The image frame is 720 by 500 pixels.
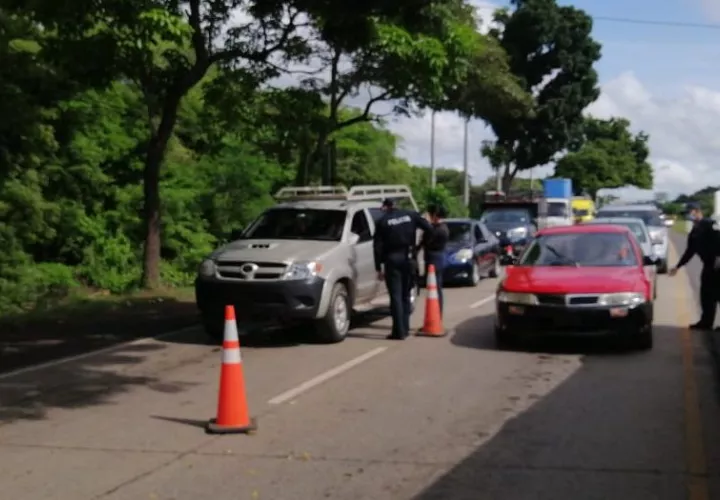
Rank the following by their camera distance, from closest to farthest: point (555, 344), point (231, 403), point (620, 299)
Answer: point (231, 403) → point (620, 299) → point (555, 344)

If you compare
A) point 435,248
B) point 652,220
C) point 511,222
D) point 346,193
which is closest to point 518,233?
point 511,222

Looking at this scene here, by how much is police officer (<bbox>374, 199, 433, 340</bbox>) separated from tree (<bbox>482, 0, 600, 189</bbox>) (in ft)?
116

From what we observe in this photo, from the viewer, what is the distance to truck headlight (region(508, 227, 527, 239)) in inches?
1222

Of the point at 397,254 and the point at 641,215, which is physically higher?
the point at 641,215

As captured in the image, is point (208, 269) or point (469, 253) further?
point (469, 253)

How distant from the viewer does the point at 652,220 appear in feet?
93.3

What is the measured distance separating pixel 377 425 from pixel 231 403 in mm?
1186

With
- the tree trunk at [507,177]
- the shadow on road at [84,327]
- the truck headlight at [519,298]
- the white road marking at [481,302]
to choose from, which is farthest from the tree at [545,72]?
the truck headlight at [519,298]

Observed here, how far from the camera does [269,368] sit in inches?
464

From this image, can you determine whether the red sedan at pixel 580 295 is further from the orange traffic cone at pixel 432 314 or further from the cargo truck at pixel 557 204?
the cargo truck at pixel 557 204

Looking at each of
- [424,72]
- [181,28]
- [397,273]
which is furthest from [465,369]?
[424,72]

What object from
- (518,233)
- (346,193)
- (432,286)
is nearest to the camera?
(432,286)

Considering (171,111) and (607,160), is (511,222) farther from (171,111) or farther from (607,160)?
(607,160)

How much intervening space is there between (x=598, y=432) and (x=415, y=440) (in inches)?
57.6
